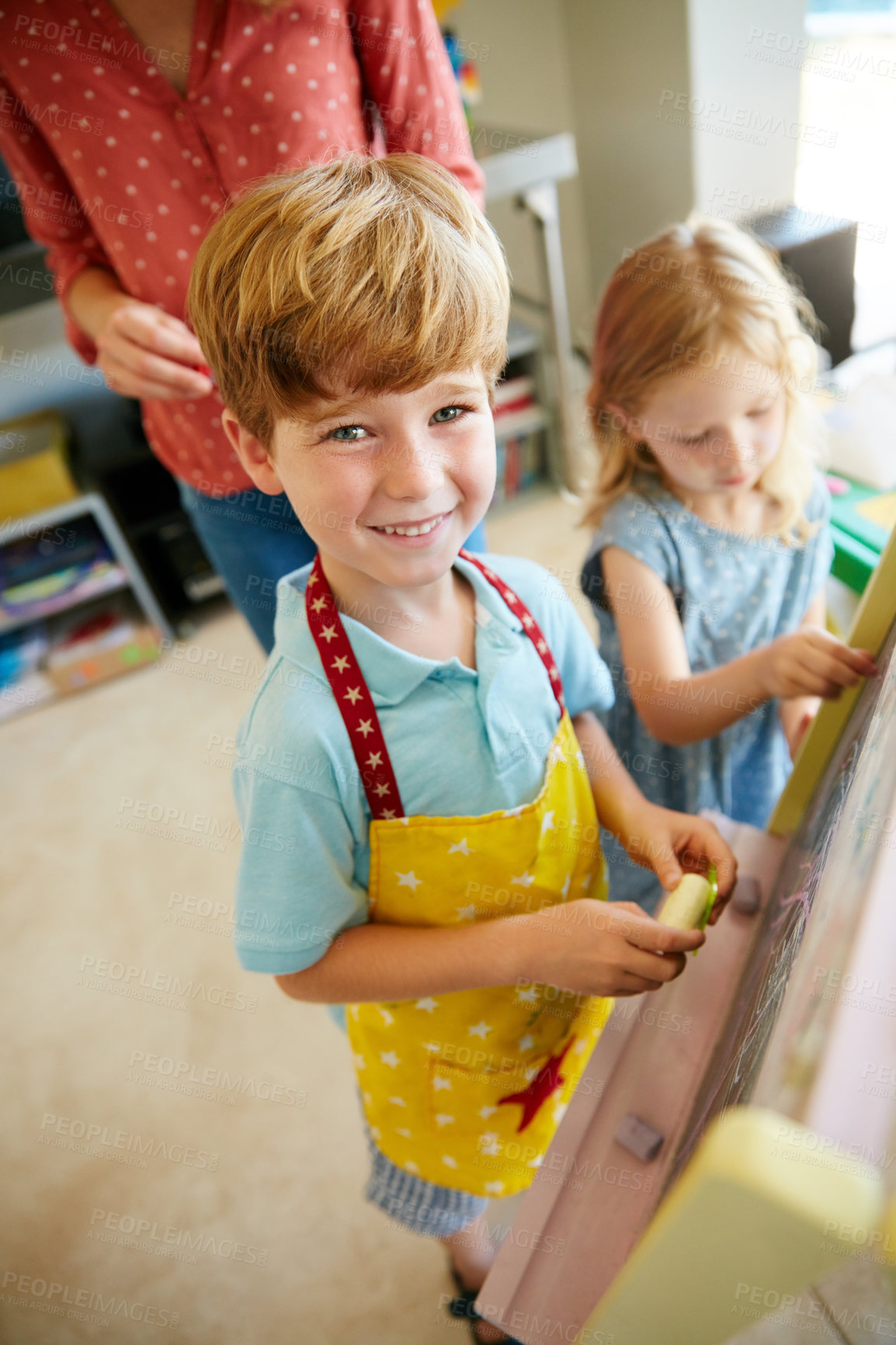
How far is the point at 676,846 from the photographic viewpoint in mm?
778

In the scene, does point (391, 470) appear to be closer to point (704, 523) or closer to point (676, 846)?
point (676, 846)

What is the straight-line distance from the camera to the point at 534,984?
0.77 metres

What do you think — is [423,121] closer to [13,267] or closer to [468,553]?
[468,553]

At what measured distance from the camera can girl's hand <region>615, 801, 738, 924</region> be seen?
2.42ft

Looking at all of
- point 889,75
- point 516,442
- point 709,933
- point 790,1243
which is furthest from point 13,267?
point 790,1243

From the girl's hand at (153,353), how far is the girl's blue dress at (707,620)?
49 centimetres

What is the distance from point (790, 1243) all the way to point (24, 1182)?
153 cm

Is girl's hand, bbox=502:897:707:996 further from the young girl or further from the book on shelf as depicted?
the book on shelf

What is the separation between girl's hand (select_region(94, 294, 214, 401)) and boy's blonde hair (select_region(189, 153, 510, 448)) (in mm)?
193

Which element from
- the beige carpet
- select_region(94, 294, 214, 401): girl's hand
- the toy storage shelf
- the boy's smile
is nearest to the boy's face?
the boy's smile

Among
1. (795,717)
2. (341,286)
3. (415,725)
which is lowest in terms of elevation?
(795,717)

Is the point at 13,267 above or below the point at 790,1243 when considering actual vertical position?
below

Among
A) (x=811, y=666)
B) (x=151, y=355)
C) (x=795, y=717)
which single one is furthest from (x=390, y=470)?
(x=795, y=717)

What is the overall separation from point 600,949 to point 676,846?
0.17 m
